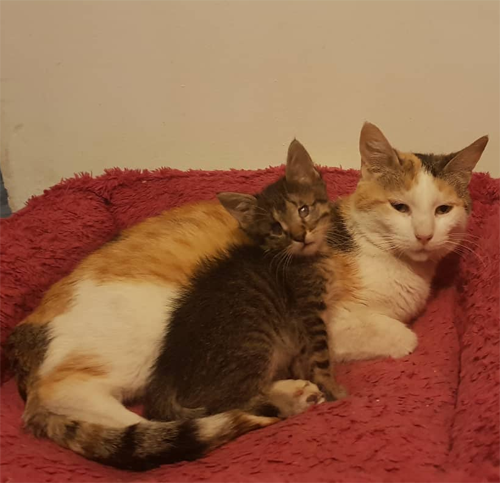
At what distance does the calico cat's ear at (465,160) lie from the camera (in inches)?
46.5

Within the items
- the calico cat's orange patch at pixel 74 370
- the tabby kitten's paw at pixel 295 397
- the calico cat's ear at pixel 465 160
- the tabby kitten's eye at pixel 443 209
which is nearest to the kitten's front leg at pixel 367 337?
the tabby kitten's paw at pixel 295 397

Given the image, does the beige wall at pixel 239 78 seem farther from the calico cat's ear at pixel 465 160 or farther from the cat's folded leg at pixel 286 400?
the cat's folded leg at pixel 286 400

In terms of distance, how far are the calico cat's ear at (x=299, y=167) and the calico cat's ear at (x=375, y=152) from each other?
13cm

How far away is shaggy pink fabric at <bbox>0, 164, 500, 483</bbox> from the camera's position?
0.87 m

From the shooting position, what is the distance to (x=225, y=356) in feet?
3.42

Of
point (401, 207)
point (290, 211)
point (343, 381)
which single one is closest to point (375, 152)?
point (401, 207)

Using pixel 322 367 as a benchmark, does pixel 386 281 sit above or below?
above

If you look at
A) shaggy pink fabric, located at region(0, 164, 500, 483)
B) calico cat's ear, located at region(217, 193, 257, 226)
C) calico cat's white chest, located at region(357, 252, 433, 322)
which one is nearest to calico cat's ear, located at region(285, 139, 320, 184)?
calico cat's ear, located at region(217, 193, 257, 226)

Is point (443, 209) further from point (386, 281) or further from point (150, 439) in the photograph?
point (150, 439)

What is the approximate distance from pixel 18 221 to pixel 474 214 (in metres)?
1.27

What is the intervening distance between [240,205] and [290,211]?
0.12 meters

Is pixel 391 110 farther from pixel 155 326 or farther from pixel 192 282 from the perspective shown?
pixel 155 326

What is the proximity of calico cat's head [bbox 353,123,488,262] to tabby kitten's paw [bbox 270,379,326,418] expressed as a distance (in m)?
0.40

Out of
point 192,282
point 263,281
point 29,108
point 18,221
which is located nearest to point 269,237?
point 263,281
